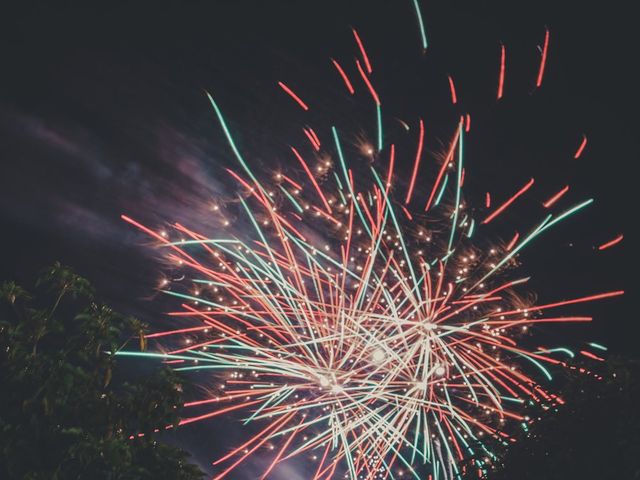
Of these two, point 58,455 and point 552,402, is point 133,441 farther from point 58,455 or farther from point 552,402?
point 552,402

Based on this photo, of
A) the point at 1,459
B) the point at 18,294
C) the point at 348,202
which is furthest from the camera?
the point at 348,202

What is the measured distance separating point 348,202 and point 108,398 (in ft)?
18.4

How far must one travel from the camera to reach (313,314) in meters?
9.28

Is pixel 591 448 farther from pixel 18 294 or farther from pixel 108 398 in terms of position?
pixel 18 294

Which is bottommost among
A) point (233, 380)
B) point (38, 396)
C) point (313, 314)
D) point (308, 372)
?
point (233, 380)

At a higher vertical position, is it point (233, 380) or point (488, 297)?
point (488, 297)

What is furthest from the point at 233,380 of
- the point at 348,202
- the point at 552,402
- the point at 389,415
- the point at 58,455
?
the point at 552,402

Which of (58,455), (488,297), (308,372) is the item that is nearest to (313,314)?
(308,372)

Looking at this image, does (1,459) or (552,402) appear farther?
(552,402)

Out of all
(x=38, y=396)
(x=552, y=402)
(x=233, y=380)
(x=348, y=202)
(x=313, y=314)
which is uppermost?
(x=552, y=402)

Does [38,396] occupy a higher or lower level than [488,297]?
lower

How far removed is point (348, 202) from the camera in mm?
9039

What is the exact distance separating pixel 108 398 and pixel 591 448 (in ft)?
12.9

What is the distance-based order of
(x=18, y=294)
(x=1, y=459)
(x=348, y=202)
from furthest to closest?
(x=348, y=202) → (x=18, y=294) → (x=1, y=459)
